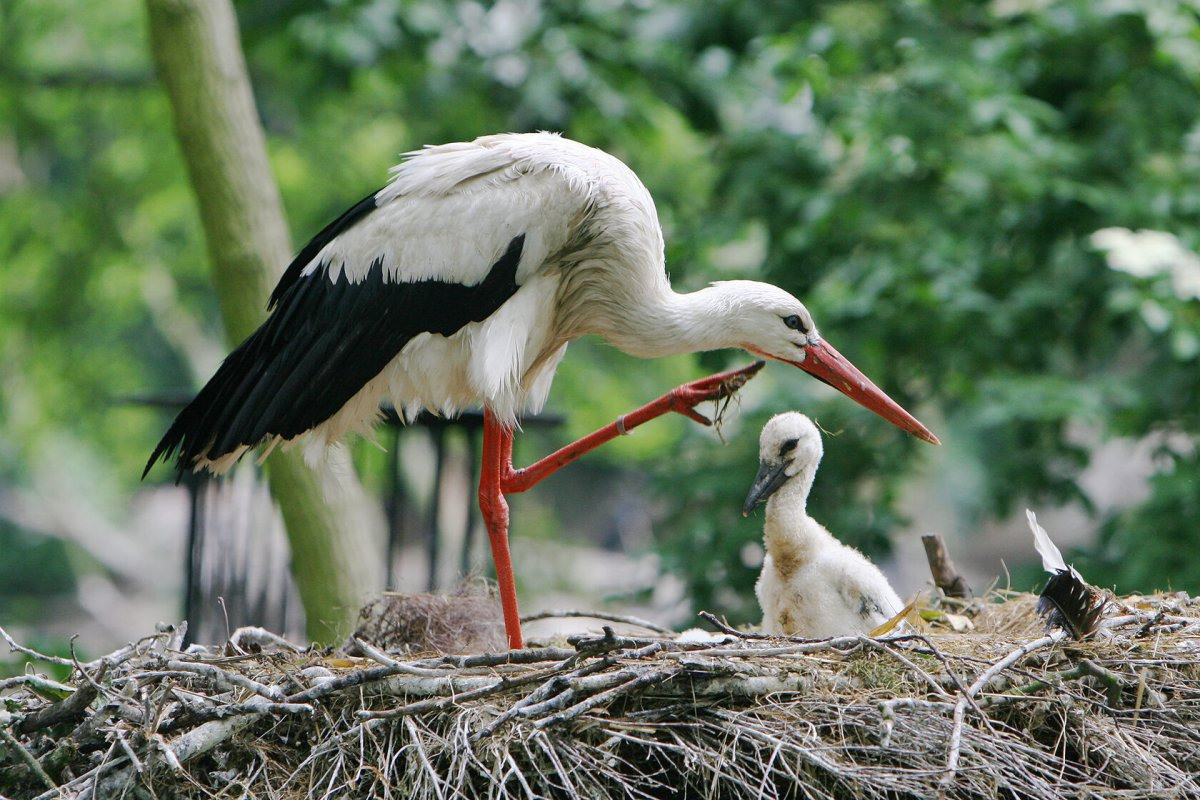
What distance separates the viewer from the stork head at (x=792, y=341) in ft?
13.9

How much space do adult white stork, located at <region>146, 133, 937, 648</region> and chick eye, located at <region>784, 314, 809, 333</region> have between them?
0.04 feet

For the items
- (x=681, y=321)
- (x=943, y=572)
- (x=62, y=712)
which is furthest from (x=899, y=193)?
(x=62, y=712)

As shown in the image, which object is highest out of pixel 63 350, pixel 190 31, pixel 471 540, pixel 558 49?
pixel 190 31

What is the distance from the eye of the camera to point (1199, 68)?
591 centimetres

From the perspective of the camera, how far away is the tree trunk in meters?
5.00

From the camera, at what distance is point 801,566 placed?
4324 mm

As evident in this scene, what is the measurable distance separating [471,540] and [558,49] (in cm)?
295

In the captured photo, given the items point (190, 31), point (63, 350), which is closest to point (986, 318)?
point (190, 31)

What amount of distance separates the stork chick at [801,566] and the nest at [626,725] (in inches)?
27.2

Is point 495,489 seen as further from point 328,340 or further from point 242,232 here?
point 242,232

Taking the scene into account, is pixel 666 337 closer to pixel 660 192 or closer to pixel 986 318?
pixel 986 318

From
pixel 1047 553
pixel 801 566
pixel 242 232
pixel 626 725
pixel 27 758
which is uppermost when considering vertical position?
pixel 242 232

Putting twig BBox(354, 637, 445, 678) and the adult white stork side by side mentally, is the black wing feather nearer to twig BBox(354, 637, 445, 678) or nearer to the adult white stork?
the adult white stork

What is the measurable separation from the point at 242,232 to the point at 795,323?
2.24 metres
